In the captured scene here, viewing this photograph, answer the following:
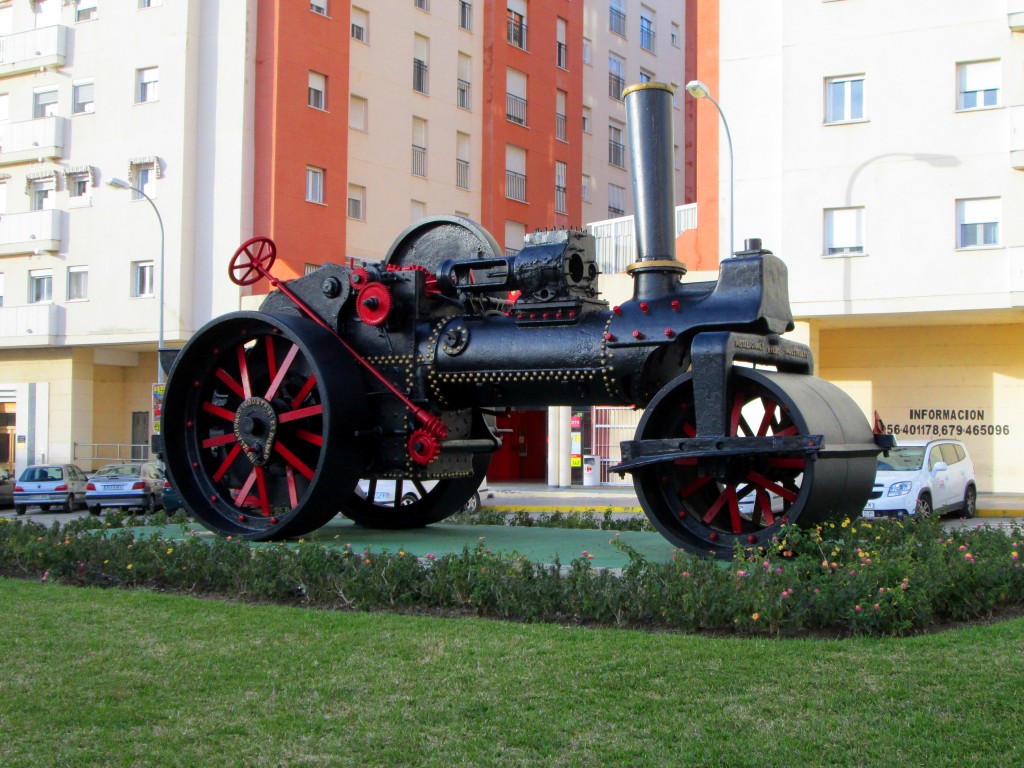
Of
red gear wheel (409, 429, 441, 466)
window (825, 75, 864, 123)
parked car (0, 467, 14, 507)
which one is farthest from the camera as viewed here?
parked car (0, 467, 14, 507)

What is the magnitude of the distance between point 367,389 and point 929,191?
19.6 m

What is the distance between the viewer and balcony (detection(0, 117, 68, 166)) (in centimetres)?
3766

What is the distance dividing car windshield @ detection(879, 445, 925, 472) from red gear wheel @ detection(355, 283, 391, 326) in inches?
492

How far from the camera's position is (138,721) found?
6.15m

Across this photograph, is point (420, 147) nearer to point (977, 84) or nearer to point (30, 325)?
point (30, 325)

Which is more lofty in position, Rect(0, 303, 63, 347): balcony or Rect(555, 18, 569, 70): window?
Rect(555, 18, 569, 70): window

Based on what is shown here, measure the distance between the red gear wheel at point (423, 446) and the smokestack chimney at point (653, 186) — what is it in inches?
96.7

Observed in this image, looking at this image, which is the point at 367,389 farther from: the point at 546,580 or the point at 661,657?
the point at 661,657

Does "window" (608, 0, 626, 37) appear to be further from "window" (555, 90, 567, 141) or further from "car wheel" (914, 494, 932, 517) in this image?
"car wheel" (914, 494, 932, 517)

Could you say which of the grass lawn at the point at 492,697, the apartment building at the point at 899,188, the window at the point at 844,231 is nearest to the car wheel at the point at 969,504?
the apartment building at the point at 899,188

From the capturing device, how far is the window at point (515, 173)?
143 ft

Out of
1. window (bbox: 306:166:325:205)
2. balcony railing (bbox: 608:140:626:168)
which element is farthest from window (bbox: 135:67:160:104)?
balcony railing (bbox: 608:140:626:168)

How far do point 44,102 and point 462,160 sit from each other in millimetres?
13507

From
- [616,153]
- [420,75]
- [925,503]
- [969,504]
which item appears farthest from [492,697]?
[616,153]
